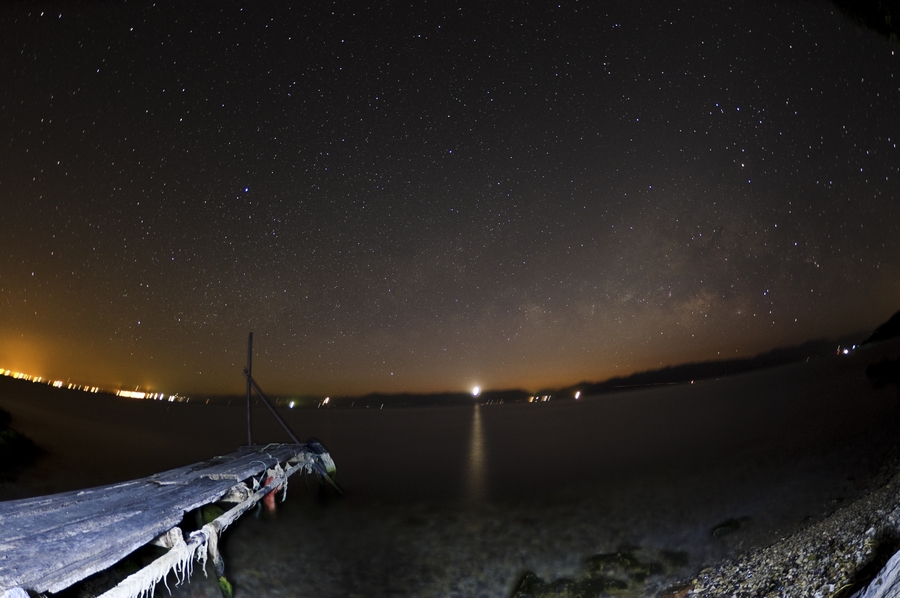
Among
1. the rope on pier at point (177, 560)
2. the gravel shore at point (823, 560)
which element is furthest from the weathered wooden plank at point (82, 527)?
the gravel shore at point (823, 560)

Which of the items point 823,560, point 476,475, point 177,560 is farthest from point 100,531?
point 476,475

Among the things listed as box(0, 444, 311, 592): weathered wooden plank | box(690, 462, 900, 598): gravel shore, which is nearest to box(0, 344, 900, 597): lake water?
box(690, 462, 900, 598): gravel shore

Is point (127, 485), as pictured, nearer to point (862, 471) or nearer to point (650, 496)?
point (650, 496)

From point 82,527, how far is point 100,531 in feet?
0.67

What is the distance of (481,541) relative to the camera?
49.4ft

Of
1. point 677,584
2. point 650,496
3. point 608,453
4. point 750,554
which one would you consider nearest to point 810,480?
point 650,496

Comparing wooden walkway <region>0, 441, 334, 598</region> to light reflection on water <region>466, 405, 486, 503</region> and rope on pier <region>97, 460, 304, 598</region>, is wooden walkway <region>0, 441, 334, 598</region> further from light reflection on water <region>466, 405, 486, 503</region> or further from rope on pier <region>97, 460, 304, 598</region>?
light reflection on water <region>466, 405, 486, 503</region>

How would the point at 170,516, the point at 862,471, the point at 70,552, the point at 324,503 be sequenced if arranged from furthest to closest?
the point at 324,503, the point at 862,471, the point at 170,516, the point at 70,552

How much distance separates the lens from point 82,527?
5133mm

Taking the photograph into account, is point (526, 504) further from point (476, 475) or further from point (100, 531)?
point (100, 531)

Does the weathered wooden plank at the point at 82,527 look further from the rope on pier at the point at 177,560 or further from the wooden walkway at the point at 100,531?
the rope on pier at the point at 177,560

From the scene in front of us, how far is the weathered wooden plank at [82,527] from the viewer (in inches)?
161

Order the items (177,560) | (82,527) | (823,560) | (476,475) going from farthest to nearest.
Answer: (476,475) < (823,560) < (177,560) < (82,527)

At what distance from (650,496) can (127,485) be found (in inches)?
822
